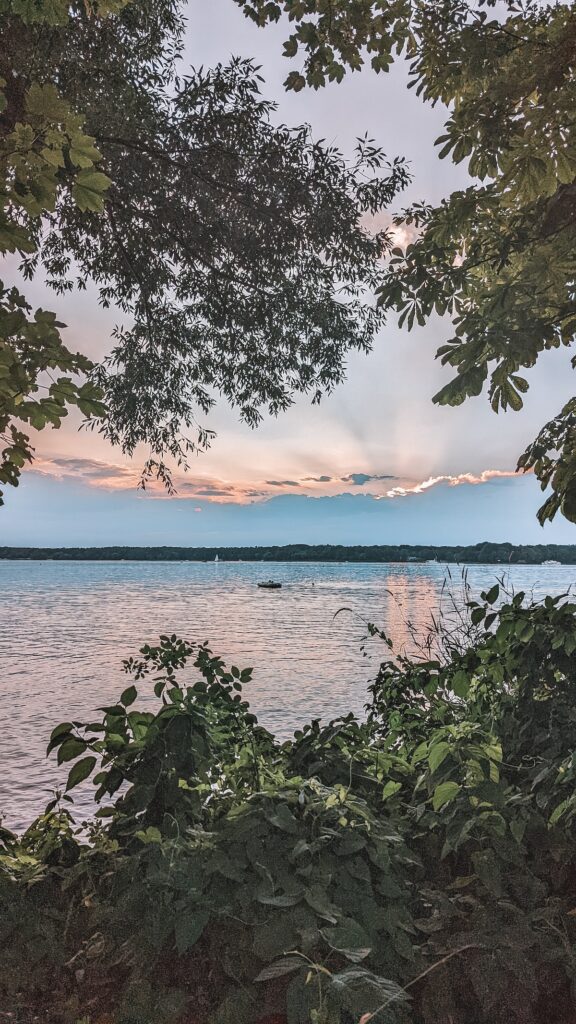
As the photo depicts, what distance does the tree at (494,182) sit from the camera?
252 centimetres

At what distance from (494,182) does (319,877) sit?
3074 mm

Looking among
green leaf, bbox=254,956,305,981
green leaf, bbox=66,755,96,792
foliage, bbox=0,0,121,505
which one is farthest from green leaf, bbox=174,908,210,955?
foliage, bbox=0,0,121,505

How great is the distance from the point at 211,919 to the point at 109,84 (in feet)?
19.4

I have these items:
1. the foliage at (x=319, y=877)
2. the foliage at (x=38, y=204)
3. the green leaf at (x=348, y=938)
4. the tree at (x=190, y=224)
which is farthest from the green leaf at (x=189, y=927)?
the tree at (x=190, y=224)

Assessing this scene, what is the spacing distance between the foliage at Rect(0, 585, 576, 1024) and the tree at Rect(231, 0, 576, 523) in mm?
1125

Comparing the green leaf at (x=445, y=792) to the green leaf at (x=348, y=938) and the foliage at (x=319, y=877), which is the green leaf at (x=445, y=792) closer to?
the foliage at (x=319, y=877)

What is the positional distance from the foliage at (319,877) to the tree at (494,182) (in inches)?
44.3

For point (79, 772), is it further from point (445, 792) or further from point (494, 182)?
point (494, 182)

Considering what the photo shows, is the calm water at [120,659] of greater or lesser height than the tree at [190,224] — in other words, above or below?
below

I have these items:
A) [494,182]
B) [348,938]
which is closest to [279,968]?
[348,938]

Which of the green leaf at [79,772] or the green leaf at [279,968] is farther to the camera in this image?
the green leaf at [79,772]

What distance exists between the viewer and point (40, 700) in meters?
13.8

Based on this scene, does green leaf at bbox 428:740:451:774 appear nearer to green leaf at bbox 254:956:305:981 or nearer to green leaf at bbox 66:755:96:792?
green leaf at bbox 254:956:305:981

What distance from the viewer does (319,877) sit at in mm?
2180
